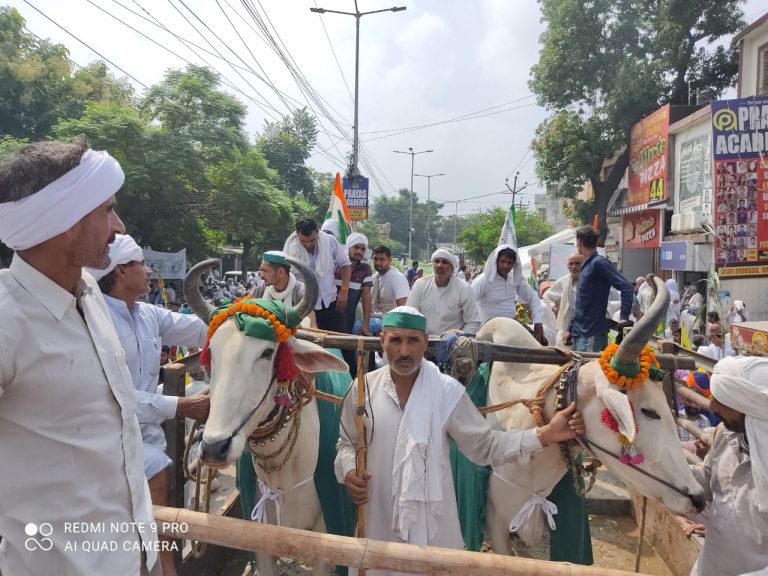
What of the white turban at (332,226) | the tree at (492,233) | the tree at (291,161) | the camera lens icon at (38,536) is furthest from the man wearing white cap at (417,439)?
the tree at (291,161)

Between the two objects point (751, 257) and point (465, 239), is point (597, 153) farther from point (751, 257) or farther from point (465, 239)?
point (465, 239)

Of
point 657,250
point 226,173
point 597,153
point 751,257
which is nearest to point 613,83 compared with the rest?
point 597,153

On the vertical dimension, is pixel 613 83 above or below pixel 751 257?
above

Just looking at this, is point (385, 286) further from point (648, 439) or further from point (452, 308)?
point (648, 439)

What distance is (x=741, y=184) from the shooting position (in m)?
11.9

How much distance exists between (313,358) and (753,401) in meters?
2.01

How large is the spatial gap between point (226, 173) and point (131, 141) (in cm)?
303

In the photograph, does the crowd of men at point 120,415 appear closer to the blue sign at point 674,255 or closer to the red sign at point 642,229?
the blue sign at point 674,255

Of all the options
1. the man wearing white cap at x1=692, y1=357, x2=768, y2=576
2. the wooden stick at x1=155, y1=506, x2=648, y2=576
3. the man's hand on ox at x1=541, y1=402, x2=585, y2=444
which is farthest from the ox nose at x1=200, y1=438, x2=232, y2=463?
the man wearing white cap at x1=692, y1=357, x2=768, y2=576

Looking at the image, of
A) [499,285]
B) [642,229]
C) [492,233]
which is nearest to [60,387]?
[499,285]

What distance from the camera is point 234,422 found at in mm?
2291

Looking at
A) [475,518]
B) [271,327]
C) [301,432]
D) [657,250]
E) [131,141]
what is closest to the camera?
[271,327]

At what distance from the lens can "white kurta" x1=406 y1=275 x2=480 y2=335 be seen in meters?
5.13

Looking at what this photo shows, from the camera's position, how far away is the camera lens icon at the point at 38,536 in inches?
60.8
